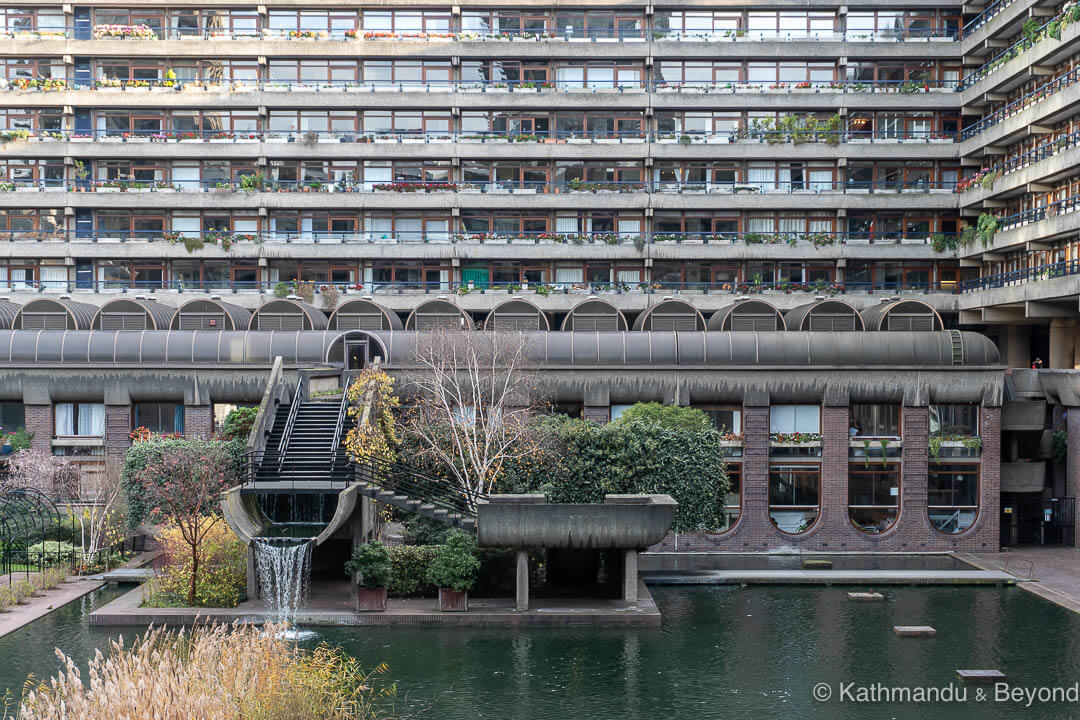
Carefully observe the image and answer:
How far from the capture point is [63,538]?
124 feet

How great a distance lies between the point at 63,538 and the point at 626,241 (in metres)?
32.2

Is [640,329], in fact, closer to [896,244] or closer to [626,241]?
[626,241]

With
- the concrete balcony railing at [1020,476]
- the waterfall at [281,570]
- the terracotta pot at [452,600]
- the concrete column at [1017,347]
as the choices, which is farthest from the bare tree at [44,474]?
the concrete column at [1017,347]

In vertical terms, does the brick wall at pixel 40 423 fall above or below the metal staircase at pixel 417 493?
above

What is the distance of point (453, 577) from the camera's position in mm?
29469

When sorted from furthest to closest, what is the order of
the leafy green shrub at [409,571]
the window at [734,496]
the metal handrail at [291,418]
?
the window at [734,496], the metal handrail at [291,418], the leafy green shrub at [409,571]

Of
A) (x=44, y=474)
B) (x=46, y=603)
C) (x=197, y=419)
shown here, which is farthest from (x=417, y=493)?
(x=44, y=474)

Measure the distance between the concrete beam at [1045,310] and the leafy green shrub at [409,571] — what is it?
32.7 meters

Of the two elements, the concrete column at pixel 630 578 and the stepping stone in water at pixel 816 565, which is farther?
the stepping stone in water at pixel 816 565

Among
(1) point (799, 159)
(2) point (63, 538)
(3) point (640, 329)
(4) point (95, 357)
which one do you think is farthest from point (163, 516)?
(1) point (799, 159)

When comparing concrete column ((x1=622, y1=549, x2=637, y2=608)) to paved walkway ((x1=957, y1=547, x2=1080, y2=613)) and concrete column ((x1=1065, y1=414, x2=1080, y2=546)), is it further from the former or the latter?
concrete column ((x1=1065, y1=414, x2=1080, y2=546))

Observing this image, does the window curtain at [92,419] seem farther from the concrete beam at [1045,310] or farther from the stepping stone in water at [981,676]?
the concrete beam at [1045,310]

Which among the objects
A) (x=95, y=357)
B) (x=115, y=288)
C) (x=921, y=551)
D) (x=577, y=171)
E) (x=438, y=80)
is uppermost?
(x=438, y=80)

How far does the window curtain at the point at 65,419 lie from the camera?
42000mm
